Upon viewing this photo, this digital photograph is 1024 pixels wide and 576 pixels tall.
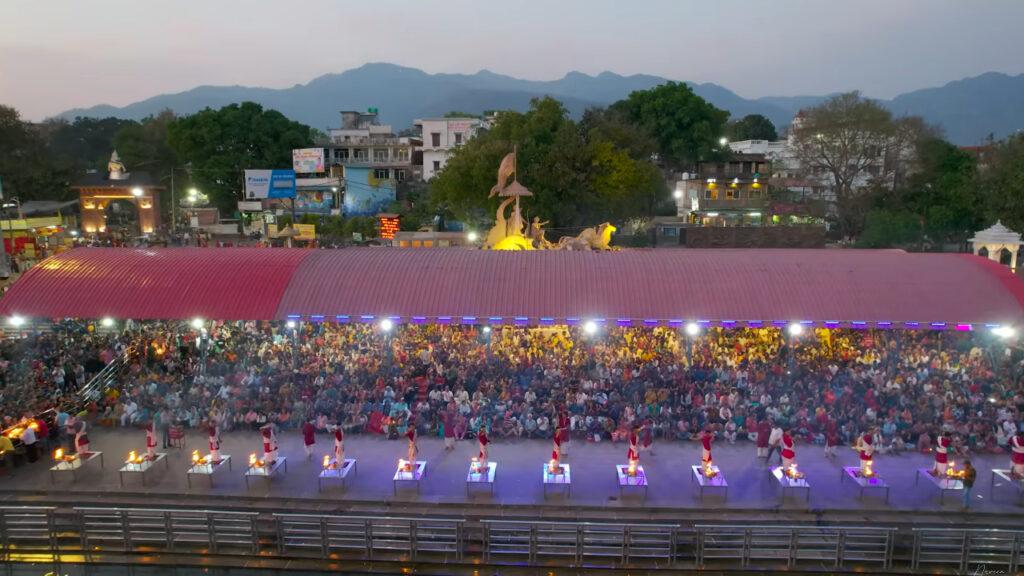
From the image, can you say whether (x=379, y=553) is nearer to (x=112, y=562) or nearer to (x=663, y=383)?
(x=112, y=562)

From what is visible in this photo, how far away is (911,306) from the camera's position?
68.5ft

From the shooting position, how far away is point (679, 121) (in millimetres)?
68062

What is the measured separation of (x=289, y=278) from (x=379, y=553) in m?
12.0

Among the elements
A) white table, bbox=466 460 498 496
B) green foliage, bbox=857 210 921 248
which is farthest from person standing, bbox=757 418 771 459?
green foliage, bbox=857 210 921 248

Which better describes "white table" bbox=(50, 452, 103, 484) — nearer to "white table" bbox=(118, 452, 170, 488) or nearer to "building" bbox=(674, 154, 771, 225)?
"white table" bbox=(118, 452, 170, 488)

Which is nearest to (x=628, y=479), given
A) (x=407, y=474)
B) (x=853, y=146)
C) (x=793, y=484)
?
(x=793, y=484)

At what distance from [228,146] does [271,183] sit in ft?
52.1

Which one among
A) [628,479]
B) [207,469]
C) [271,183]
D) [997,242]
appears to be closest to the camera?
[628,479]

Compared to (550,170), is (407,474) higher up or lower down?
lower down

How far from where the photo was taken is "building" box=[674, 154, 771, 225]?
2453 inches

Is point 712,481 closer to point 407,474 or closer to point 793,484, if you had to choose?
point 793,484

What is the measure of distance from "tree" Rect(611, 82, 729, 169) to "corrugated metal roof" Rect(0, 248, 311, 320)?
5111 centimetres

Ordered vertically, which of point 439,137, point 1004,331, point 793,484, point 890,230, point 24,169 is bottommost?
point 793,484

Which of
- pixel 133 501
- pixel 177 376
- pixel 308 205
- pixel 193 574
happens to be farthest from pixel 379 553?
pixel 308 205
